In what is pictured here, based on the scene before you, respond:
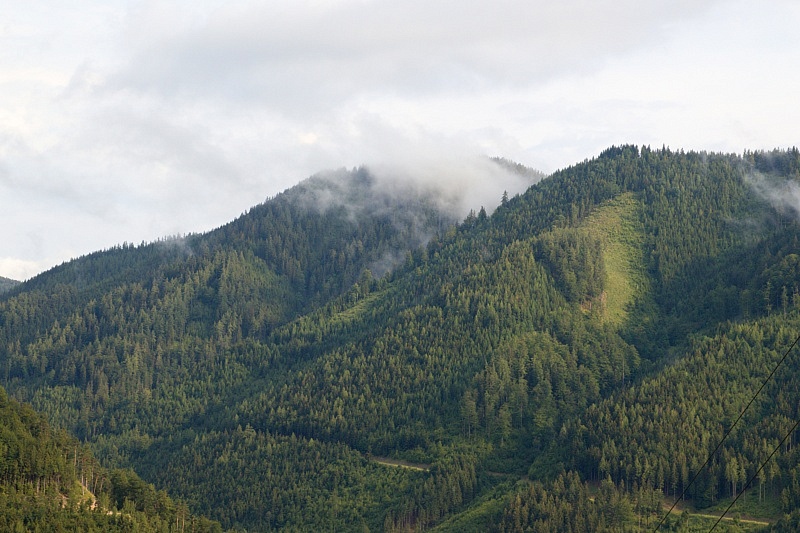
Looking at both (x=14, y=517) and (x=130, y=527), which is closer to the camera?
(x=14, y=517)

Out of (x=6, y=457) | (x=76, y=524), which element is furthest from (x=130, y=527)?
(x=6, y=457)

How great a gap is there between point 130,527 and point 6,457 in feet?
82.0

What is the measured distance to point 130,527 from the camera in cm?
19912

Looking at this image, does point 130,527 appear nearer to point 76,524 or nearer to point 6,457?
point 76,524

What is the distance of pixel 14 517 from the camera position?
182m

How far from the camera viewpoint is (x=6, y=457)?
200 meters

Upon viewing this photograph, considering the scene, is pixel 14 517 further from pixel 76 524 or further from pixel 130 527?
pixel 130 527

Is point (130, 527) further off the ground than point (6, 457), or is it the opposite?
point (6, 457)

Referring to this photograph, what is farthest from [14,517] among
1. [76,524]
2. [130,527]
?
[130,527]

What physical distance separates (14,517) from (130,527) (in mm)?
23386

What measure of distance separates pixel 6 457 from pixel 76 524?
68.3ft

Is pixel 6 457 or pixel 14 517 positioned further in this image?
pixel 6 457
